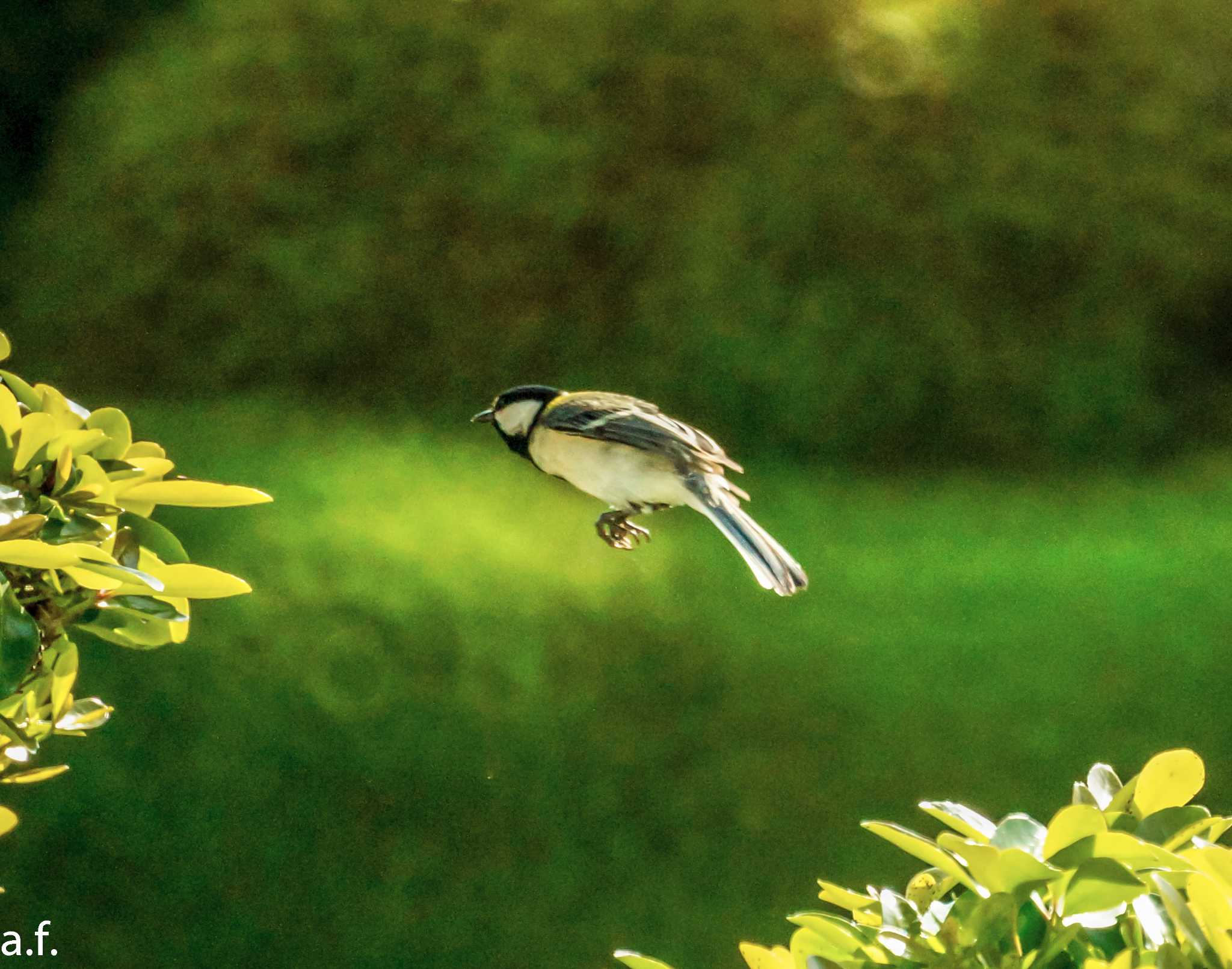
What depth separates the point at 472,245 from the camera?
472 cm

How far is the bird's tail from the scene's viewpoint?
160 centimetres

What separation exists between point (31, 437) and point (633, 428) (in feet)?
3.26

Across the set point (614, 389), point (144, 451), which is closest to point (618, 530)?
point (144, 451)

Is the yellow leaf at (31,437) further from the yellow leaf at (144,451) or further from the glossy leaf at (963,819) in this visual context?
the glossy leaf at (963,819)

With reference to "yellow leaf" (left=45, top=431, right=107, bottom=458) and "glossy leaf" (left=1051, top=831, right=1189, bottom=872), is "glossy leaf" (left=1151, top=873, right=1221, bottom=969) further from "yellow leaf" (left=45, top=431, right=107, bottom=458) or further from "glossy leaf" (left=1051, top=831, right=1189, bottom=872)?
"yellow leaf" (left=45, top=431, right=107, bottom=458)

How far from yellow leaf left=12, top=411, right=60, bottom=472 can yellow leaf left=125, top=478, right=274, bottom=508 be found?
0.25ft

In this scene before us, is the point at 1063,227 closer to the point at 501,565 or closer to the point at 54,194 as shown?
the point at 501,565

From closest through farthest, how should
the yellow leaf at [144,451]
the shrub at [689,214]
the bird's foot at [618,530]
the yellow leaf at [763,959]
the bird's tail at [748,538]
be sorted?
the yellow leaf at [763,959], the yellow leaf at [144,451], the bird's tail at [748,538], the bird's foot at [618,530], the shrub at [689,214]

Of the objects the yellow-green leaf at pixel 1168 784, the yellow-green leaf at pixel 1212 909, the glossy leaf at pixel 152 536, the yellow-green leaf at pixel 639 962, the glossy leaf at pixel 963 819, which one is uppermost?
the glossy leaf at pixel 152 536

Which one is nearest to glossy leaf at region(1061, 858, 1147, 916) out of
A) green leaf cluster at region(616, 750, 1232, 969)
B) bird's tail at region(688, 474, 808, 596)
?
green leaf cluster at region(616, 750, 1232, 969)

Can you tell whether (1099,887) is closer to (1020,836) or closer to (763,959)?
(1020,836)

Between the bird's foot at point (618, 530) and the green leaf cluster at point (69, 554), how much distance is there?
2.35 ft

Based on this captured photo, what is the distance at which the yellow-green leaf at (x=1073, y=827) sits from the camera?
974 mm

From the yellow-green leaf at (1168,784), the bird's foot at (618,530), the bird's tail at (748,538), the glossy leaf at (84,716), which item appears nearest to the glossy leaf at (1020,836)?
the yellow-green leaf at (1168,784)
